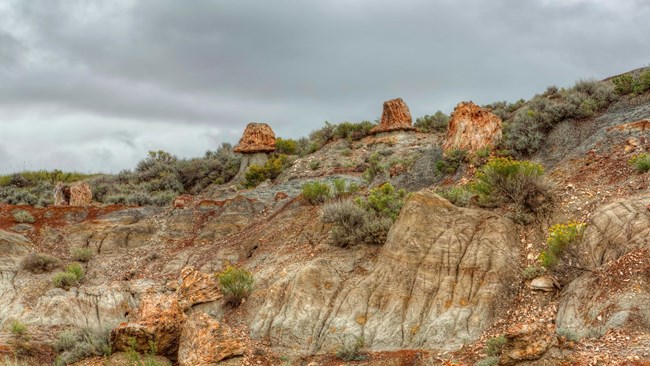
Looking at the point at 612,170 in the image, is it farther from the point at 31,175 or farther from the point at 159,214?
the point at 31,175

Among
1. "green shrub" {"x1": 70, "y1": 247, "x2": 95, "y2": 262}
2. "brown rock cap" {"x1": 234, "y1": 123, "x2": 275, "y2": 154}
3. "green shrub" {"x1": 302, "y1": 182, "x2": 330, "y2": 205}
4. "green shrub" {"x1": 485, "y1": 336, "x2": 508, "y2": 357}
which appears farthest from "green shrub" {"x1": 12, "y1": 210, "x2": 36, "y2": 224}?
"green shrub" {"x1": 485, "y1": 336, "x2": 508, "y2": 357}

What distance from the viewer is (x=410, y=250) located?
14047 millimetres

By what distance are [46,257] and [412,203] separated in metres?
11.3

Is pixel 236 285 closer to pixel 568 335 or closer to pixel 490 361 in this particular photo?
Result: pixel 490 361

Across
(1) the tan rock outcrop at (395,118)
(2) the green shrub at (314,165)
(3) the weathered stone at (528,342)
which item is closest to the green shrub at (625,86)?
(1) the tan rock outcrop at (395,118)

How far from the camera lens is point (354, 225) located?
16.3 metres

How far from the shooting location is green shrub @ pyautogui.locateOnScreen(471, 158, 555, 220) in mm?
14383

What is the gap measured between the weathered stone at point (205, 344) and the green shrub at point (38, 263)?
7672mm

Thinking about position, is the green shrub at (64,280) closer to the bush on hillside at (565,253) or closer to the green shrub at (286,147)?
the bush on hillside at (565,253)

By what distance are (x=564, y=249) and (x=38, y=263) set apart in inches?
579

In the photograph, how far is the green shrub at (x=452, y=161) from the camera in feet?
64.4

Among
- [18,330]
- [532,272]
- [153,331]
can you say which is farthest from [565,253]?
[18,330]

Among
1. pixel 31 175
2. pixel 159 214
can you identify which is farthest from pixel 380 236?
pixel 31 175

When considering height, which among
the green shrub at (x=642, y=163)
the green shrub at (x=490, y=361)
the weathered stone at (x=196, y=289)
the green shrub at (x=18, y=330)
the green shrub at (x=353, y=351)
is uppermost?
the green shrub at (x=642, y=163)
